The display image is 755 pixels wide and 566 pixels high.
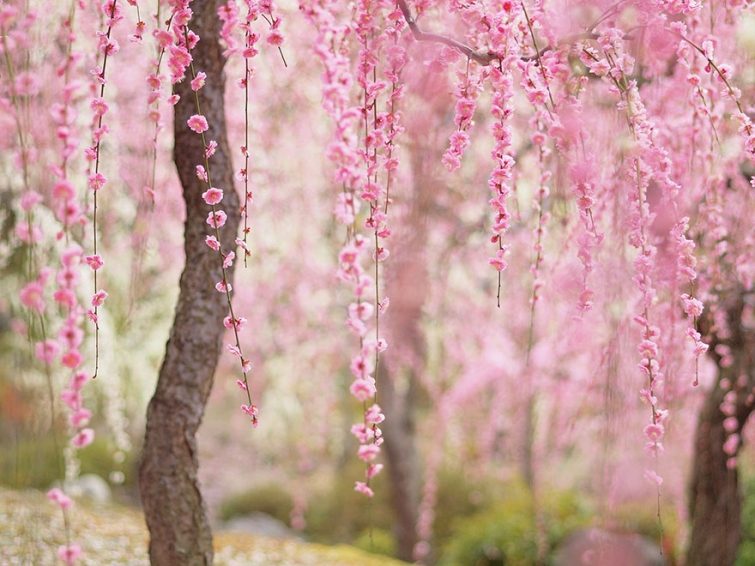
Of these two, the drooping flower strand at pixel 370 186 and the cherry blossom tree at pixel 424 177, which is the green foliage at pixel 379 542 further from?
the drooping flower strand at pixel 370 186

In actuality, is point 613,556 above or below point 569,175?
below

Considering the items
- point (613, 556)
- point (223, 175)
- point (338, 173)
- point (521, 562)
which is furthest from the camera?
point (521, 562)

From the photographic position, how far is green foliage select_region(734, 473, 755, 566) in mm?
6578

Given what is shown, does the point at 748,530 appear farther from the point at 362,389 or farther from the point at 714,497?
the point at 362,389

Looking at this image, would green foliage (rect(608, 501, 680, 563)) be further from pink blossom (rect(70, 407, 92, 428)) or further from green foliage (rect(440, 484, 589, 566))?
pink blossom (rect(70, 407, 92, 428))

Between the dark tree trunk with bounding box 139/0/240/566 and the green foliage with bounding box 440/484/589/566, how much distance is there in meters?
4.73

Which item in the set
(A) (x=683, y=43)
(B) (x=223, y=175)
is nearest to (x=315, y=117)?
(B) (x=223, y=175)

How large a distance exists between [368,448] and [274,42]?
3.02 ft

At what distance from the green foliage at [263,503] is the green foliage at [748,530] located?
5096mm

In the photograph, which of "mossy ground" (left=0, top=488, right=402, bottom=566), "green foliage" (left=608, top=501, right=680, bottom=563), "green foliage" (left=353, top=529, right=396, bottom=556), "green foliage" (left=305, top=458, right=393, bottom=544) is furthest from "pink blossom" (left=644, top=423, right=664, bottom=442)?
"green foliage" (left=305, top=458, right=393, bottom=544)

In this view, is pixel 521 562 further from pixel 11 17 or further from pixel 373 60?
pixel 11 17

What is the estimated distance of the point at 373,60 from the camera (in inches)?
83.4

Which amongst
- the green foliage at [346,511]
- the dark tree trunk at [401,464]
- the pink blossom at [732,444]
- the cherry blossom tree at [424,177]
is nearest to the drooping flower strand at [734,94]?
the cherry blossom tree at [424,177]

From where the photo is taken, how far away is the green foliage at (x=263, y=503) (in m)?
10.4
